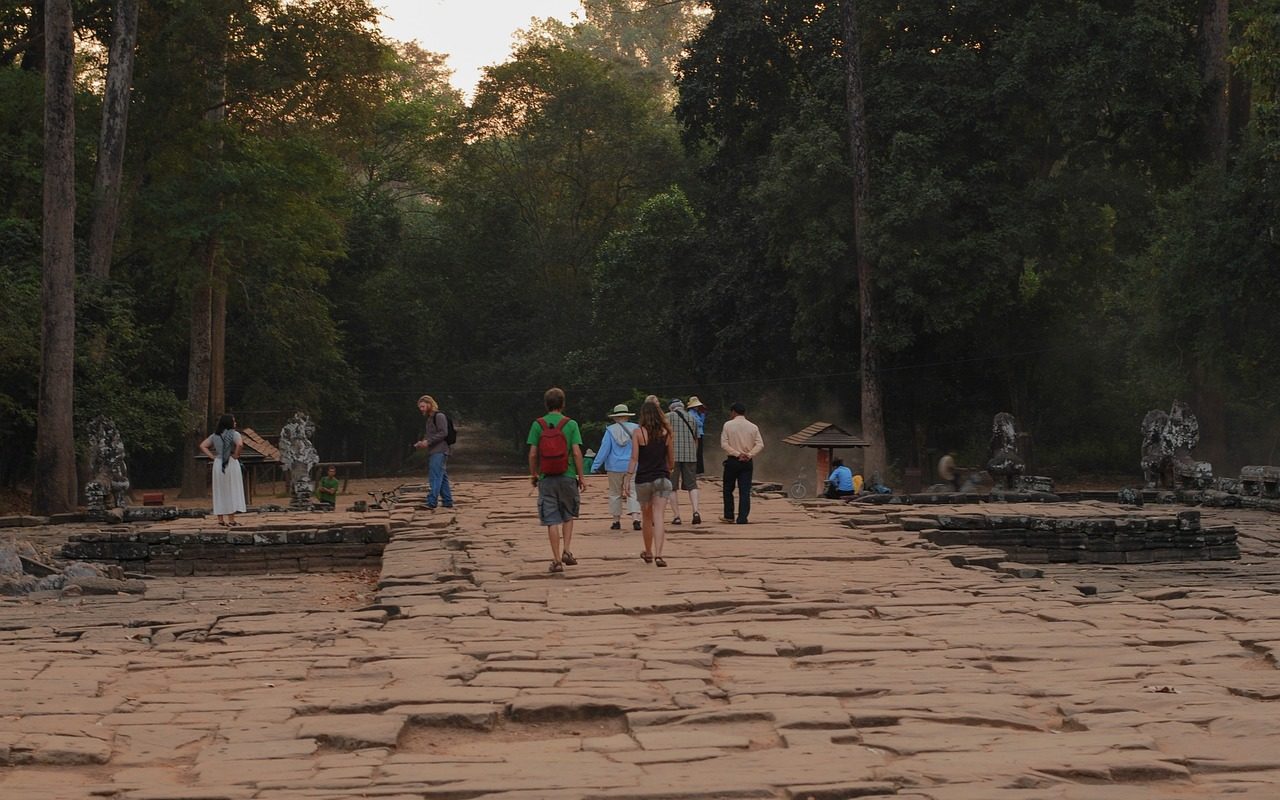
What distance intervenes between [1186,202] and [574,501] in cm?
2127

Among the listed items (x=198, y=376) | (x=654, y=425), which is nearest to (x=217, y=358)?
(x=198, y=376)

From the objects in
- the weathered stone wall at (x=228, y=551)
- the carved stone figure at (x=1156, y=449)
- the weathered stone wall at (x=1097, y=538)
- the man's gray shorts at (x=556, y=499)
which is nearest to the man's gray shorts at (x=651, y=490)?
the man's gray shorts at (x=556, y=499)

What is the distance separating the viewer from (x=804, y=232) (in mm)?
32625

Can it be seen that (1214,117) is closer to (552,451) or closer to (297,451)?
(297,451)

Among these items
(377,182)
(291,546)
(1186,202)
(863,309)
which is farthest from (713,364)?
(291,546)

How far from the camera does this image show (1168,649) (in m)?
8.56

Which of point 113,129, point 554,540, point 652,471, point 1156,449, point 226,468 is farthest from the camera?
point 113,129

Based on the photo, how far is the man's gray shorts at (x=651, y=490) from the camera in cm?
1291

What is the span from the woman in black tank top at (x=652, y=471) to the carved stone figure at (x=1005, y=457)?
13324 mm

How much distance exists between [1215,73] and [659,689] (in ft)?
90.2

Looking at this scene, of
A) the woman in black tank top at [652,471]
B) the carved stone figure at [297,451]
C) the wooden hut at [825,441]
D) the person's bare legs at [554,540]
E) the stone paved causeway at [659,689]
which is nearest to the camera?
the stone paved causeway at [659,689]

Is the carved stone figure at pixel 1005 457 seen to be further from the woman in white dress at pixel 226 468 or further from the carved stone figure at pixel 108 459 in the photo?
the carved stone figure at pixel 108 459

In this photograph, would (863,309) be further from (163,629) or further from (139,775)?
(139,775)

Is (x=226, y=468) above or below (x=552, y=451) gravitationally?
below
